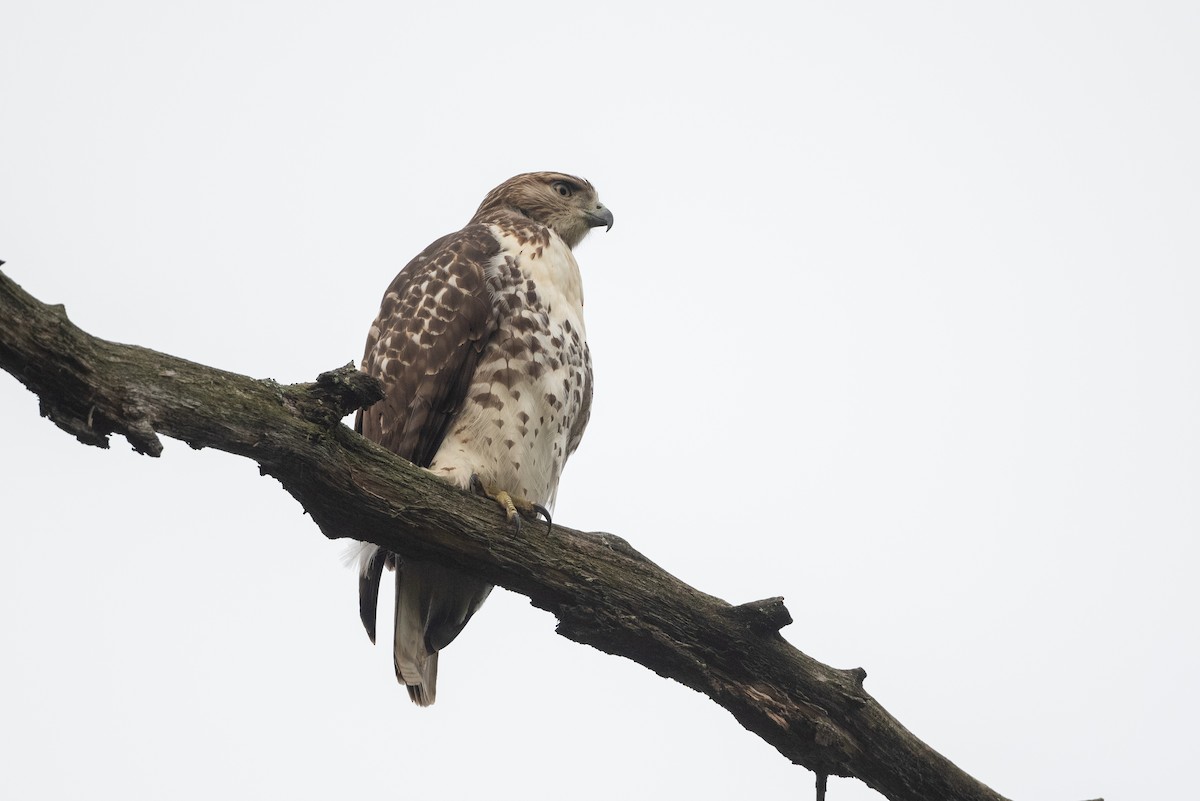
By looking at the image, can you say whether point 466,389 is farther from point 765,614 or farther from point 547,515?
point 765,614

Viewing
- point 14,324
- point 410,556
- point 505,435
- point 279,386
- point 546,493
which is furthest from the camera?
point 546,493

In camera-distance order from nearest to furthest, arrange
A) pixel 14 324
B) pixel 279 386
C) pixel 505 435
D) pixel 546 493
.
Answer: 1. pixel 14 324
2. pixel 279 386
3. pixel 505 435
4. pixel 546 493

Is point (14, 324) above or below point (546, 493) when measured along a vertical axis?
below

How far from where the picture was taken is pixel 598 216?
669cm

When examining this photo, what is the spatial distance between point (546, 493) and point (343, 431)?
182cm

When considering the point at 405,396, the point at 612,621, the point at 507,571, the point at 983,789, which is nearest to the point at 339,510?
the point at 507,571

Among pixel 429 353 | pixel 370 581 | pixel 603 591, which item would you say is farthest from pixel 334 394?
pixel 370 581

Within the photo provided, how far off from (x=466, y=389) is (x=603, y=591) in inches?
53.8

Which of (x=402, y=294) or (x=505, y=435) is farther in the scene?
(x=402, y=294)

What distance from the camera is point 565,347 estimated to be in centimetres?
529

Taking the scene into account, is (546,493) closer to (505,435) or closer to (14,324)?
(505,435)

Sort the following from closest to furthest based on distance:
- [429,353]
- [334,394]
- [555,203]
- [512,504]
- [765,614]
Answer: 1. [334,394]
2. [765,614]
3. [512,504]
4. [429,353]
5. [555,203]

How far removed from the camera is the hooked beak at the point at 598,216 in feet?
21.9

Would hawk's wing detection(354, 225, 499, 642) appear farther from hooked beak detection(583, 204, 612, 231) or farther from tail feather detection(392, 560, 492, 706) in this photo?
hooked beak detection(583, 204, 612, 231)
